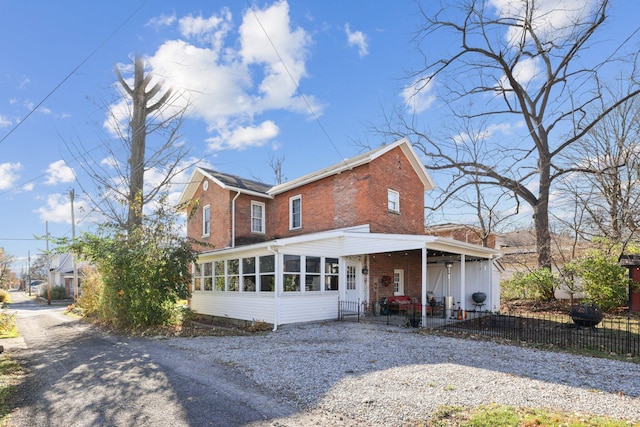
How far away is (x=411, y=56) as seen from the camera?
64.5 ft

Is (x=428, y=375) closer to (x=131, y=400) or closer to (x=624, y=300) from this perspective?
(x=131, y=400)

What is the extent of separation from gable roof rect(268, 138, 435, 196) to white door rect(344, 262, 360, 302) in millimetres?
4368

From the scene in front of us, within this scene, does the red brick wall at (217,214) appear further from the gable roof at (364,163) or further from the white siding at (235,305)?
the white siding at (235,305)

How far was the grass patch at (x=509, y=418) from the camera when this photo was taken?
15.6 feet

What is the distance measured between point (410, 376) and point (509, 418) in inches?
92.1

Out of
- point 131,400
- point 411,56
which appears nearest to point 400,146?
point 411,56

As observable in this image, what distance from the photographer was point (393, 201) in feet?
60.6

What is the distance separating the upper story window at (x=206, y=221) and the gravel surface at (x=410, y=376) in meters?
11.1

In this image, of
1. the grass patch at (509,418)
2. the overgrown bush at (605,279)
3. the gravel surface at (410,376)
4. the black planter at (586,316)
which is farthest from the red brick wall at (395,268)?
the grass patch at (509,418)

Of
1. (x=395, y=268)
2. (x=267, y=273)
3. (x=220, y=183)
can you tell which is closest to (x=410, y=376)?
(x=267, y=273)

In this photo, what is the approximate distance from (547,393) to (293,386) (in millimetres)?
4122

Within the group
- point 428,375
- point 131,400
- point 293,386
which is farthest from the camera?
point 428,375

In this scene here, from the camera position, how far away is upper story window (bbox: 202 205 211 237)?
2172cm

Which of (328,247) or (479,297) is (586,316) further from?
(328,247)
